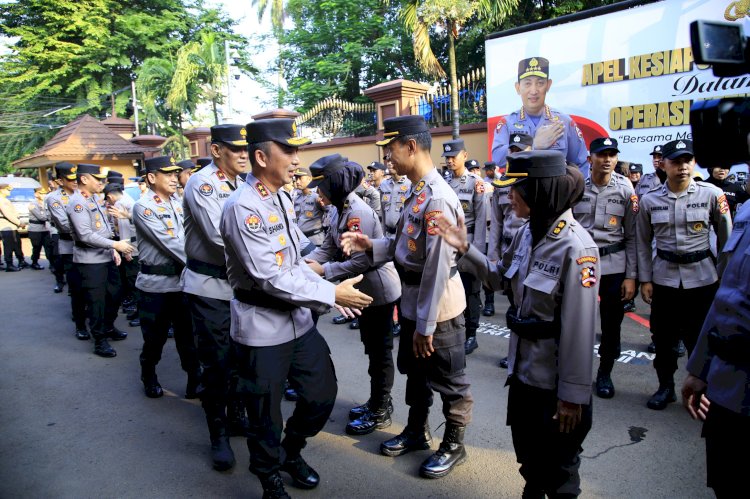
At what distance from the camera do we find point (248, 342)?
2678 mm

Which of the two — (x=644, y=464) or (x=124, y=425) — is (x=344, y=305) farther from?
(x=124, y=425)

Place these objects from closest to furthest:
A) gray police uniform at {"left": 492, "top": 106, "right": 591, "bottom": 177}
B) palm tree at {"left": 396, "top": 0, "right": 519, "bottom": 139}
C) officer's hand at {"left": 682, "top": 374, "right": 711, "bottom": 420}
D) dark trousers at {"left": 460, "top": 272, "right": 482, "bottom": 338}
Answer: officer's hand at {"left": 682, "top": 374, "right": 711, "bottom": 420} < dark trousers at {"left": 460, "top": 272, "right": 482, "bottom": 338} < gray police uniform at {"left": 492, "top": 106, "right": 591, "bottom": 177} < palm tree at {"left": 396, "top": 0, "right": 519, "bottom": 139}

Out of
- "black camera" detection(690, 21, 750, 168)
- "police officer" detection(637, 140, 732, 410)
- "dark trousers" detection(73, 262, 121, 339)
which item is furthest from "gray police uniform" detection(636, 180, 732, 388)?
"dark trousers" detection(73, 262, 121, 339)

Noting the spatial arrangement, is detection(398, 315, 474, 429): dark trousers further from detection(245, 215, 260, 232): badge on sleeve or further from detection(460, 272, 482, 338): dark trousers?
detection(460, 272, 482, 338): dark trousers

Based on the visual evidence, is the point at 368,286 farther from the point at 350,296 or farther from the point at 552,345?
the point at 552,345

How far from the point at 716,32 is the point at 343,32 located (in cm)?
2202

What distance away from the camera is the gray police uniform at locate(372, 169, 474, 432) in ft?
9.44

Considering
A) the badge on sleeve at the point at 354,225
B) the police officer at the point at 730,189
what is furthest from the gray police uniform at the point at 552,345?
the police officer at the point at 730,189

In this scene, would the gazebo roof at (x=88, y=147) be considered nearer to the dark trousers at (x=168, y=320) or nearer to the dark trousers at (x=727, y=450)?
the dark trousers at (x=168, y=320)

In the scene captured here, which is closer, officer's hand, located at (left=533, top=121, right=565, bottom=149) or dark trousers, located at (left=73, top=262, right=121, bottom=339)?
dark trousers, located at (left=73, top=262, right=121, bottom=339)

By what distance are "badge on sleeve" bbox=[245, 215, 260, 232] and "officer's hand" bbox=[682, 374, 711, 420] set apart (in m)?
2.10

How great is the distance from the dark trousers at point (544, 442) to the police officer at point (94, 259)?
4766mm

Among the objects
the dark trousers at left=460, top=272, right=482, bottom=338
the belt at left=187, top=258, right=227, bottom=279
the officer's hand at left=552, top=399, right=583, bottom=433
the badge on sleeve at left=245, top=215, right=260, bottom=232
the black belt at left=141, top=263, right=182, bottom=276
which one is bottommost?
the dark trousers at left=460, top=272, right=482, bottom=338

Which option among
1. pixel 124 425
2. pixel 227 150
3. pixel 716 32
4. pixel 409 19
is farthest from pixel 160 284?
pixel 409 19
